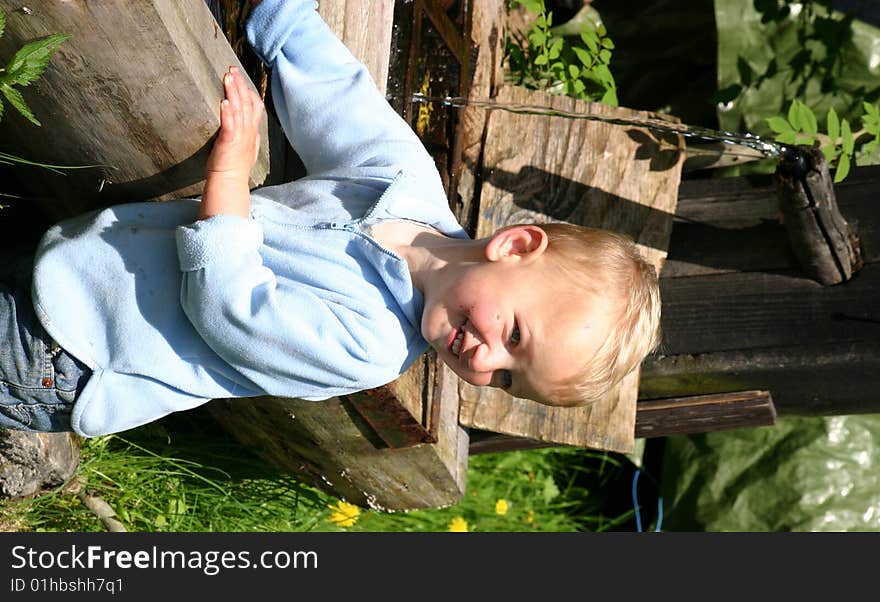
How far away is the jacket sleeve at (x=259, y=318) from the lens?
1.70 m

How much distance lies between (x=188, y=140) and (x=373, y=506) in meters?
1.95

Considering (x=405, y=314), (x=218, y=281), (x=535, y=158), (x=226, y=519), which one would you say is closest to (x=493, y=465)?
(x=226, y=519)

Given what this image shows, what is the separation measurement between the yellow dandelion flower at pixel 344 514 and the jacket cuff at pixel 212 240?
2.01 meters

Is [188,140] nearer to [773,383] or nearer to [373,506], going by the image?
[373,506]

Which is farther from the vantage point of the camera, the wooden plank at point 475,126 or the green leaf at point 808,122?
the wooden plank at point 475,126

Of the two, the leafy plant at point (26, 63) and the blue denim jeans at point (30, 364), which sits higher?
the leafy plant at point (26, 63)

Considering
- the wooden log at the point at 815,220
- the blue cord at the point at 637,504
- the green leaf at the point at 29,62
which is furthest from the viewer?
the blue cord at the point at 637,504

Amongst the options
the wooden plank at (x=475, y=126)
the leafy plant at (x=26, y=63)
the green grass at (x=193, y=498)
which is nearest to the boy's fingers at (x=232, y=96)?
the leafy plant at (x=26, y=63)

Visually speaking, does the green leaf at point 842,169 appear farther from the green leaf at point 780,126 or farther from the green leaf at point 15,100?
the green leaf at point 15,100

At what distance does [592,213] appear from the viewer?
123 inches

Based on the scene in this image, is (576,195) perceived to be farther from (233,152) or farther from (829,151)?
(233,152)

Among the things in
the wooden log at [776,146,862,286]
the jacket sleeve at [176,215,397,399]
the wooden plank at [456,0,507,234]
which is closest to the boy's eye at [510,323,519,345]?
the jacket sleeve at [176,215,397,399]

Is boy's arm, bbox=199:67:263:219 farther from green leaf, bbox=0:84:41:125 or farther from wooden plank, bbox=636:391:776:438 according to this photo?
wooden plank, bbox=636:391:776:438

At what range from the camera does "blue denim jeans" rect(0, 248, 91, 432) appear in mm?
1837
